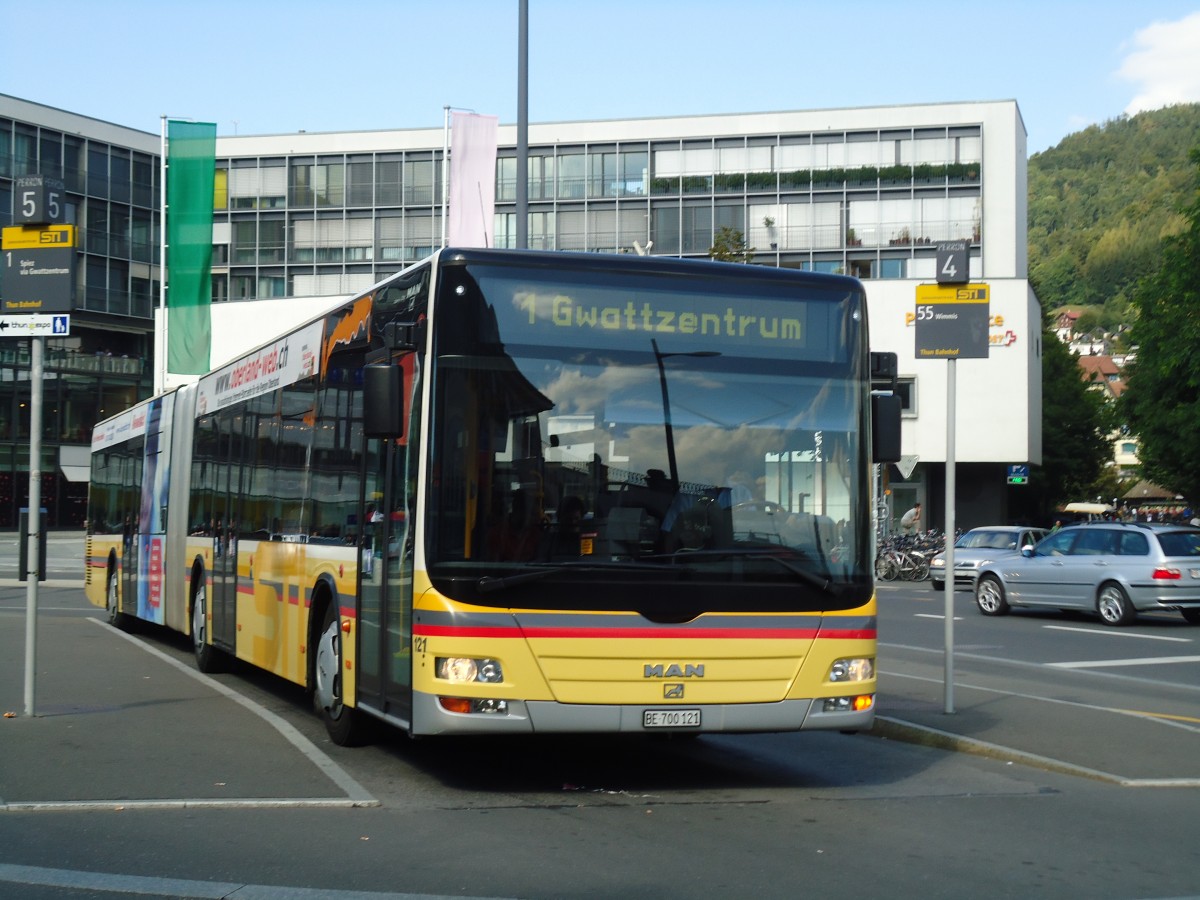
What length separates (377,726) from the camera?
33.1ft

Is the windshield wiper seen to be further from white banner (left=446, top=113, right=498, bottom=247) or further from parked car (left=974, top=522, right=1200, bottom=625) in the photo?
parked car (left=974, top=522, right=1200, bottom=625)

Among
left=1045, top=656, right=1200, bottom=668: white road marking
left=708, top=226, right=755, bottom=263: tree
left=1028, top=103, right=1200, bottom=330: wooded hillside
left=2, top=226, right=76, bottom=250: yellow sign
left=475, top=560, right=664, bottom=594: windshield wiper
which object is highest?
left=1028, top=103, right=1200, bottom=330: wooded hillside

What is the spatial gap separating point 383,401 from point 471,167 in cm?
1566

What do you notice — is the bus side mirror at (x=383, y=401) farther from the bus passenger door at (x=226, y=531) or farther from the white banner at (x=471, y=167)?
the white banner at (x=471, y=167)

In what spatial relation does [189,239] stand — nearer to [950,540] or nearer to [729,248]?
[729,248]

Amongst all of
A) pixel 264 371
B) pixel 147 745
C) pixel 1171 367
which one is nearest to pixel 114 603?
pixel 264 371

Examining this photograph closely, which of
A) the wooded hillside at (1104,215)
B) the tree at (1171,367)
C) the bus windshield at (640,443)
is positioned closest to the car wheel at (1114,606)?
the bus windshield at (640,443)

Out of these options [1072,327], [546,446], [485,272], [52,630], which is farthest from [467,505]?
[1072,327]

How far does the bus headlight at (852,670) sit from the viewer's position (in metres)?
8.73

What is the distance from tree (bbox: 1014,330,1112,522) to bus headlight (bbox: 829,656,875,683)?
6399 centimetres

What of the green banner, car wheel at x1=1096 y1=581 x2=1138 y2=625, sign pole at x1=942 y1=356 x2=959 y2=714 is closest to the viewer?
sign pole at x1=942 y1=356 x2=959 y2=714

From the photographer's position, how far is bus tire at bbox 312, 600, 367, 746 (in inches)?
394

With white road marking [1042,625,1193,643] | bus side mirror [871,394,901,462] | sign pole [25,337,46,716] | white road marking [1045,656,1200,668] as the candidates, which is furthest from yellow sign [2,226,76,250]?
white road marking [1042,625,1193,643]

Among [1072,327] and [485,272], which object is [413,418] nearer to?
[485,272]
